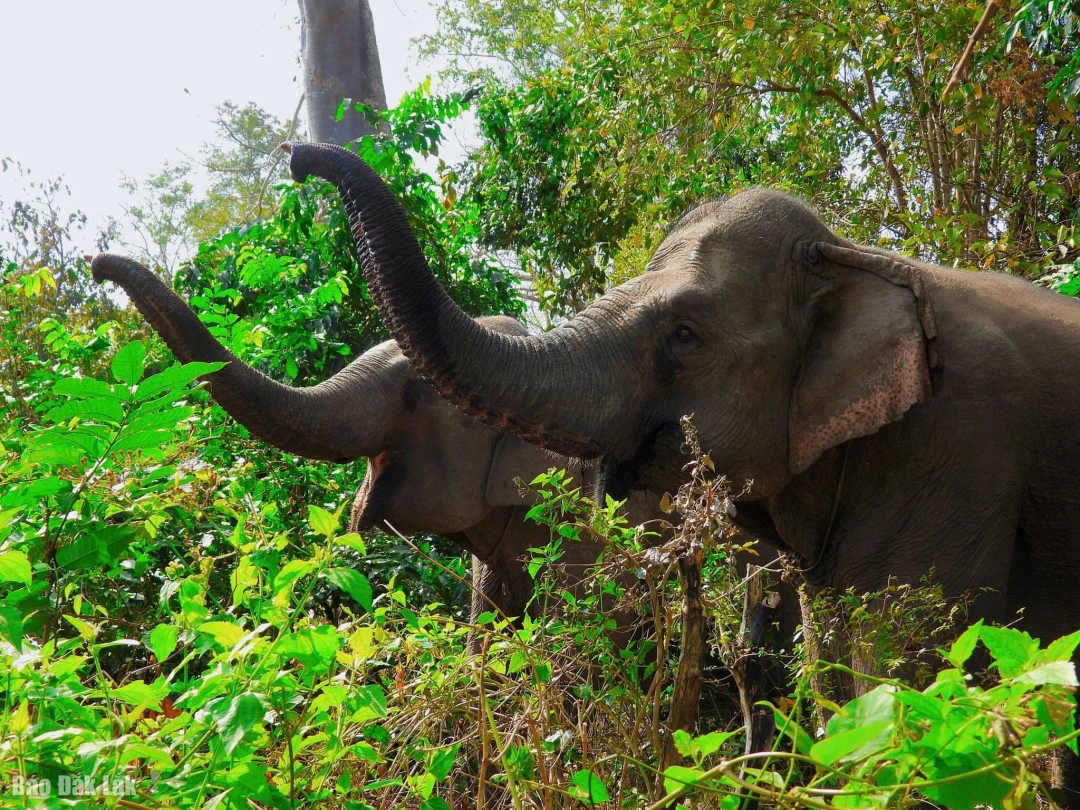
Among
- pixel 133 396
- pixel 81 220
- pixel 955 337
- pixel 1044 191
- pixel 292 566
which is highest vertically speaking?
pixel 81 220

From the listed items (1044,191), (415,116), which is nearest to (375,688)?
(1044,191)

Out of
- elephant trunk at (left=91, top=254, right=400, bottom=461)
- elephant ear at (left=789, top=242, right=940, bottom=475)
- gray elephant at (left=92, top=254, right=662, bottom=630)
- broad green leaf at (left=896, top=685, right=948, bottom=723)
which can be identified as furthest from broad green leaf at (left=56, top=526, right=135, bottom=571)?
gray elephant at (left=92, top=254, right=662, bottom=630)

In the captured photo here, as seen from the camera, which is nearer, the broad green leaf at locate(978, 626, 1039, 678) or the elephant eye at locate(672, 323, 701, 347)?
the broad green leaf at locate(978, 626, 1039, 678)

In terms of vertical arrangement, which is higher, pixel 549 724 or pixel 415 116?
pixel 415 116

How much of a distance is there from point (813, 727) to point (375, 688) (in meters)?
1.54

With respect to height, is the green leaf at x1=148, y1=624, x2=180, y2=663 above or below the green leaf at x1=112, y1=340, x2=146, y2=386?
below

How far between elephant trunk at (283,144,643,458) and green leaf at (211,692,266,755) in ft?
6.87

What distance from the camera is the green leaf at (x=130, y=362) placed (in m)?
1.82

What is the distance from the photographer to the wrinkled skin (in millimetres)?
3383

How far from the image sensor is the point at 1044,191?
661cm

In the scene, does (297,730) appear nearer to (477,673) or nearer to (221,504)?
(477,673)

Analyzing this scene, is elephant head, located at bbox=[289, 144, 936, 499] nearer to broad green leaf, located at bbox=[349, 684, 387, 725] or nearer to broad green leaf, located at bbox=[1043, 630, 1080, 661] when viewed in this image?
broad green leaf, located at bbox=[349, 684, 387, 725]

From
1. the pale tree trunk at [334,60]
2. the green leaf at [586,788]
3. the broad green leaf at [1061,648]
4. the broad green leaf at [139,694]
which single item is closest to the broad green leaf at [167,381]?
the broad green leaf at [139,694]

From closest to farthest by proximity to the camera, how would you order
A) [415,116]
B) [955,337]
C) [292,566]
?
1. [292,566]
2. [955,337]
3. [415,116]
